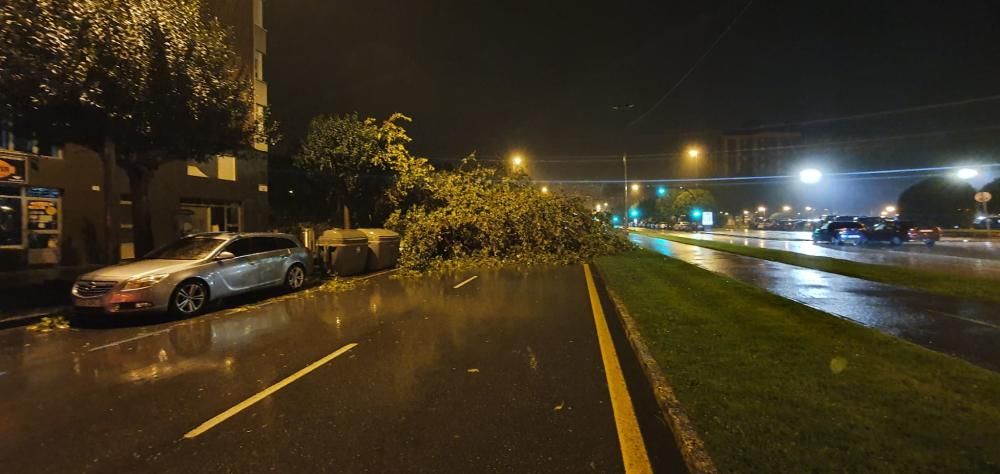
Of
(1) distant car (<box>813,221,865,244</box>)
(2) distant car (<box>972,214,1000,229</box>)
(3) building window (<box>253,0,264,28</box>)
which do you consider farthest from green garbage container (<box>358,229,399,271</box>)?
(2) distant car (<box>972,214,1000,229</box>)

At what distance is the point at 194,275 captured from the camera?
998 cm

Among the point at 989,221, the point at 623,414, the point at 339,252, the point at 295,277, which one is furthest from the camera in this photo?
the point at 989,221

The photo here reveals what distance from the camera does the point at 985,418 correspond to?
4230 mm

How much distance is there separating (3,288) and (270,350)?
1025cm

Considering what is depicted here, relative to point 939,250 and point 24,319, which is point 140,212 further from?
point 939,250

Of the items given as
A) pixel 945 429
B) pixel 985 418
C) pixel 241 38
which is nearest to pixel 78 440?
pixel 945 429

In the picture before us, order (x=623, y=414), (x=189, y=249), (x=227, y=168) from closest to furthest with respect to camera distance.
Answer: (x=623, y=414) < (x=189, y=249) < (x=227, y=168)

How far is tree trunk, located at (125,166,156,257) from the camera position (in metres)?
13.1

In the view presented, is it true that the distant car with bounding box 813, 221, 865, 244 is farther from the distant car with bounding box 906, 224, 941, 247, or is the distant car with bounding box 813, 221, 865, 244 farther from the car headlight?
the car headlight

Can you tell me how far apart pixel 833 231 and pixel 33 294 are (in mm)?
38014

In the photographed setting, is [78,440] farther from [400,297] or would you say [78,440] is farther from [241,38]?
[241,38]

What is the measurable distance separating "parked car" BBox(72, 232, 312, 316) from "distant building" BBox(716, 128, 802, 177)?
55096 mm

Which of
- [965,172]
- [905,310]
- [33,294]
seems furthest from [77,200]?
[965,172]

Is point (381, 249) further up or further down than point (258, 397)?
further up
